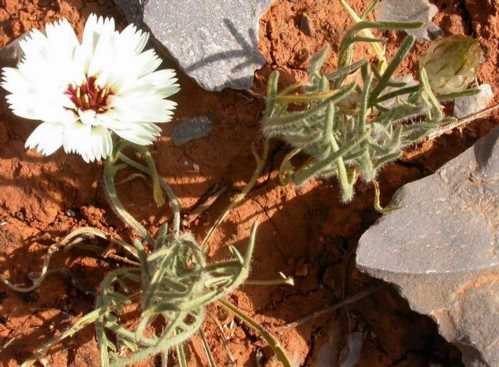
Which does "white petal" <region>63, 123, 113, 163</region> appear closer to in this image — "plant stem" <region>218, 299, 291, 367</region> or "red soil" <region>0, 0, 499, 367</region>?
"red soil" <region>0, 0, 499, 367</region>

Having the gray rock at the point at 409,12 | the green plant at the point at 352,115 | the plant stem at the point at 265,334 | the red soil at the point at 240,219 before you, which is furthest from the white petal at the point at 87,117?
the gray rock at the point at 409,12

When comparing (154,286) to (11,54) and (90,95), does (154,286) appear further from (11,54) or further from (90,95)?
(11,54)

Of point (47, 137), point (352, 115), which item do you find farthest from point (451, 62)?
point (47, 137)

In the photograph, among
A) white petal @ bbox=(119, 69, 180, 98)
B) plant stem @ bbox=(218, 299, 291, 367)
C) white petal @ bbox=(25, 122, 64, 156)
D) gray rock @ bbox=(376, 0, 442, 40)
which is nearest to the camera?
white petal @ bbox=(25, 122, 64, 156)

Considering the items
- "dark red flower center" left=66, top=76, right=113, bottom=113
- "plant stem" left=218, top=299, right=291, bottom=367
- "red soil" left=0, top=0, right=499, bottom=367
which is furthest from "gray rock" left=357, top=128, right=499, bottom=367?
"dark red flower center" left=66, top=76, right=113, bottom=113

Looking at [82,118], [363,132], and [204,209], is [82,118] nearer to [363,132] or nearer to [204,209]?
[204,209]

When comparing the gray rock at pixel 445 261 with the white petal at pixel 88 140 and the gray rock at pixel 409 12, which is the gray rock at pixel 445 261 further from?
the white petal at pixel 88 140
